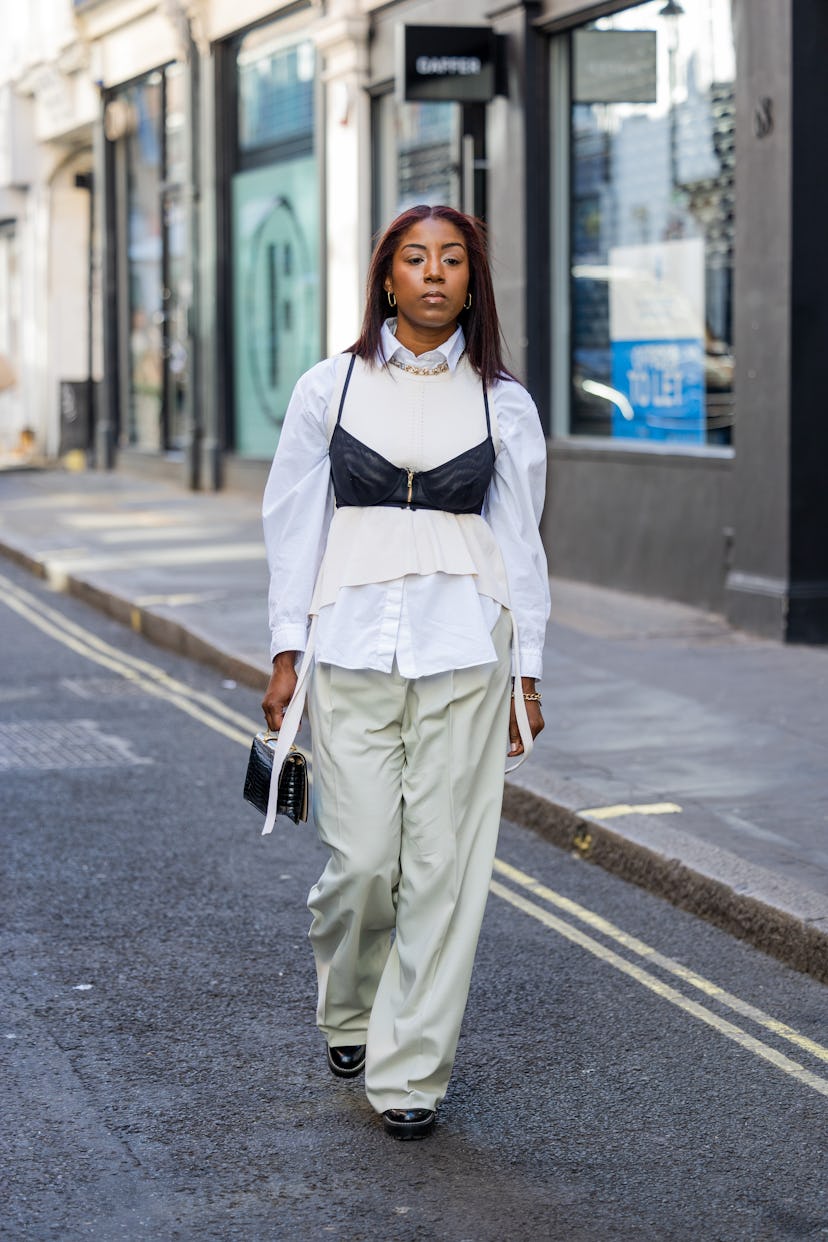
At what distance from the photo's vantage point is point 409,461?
157 inches

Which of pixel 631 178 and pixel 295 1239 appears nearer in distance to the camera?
pixel 295 1239

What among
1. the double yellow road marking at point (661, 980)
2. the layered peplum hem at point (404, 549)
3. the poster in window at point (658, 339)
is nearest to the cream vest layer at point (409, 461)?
the layered peplum hem at point (404, 549)

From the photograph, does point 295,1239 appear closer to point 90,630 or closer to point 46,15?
point 90,630

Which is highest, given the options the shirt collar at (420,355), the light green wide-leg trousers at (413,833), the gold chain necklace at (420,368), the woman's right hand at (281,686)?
the shirt collar at (420,355)

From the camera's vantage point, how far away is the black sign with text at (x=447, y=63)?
13.2 meters

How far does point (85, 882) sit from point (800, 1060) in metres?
2.48

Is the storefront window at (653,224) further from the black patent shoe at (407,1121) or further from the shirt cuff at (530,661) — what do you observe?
the black patent shoe at (407,1121)

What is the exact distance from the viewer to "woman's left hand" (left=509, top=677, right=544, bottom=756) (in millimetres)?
4137

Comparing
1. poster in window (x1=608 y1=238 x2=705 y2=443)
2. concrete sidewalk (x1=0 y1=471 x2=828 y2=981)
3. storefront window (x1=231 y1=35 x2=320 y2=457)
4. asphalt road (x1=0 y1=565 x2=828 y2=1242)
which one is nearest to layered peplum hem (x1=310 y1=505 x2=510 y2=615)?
asphalt road (x1=0 y1=565 x2=828 y2=1242)

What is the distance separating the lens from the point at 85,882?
611 cm

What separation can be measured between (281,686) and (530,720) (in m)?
0.52

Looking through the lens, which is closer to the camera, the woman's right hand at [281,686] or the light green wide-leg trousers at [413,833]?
the light green wide-leg trousers at [413,833]

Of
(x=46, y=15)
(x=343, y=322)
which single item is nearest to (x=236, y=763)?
(x=343, y=322)

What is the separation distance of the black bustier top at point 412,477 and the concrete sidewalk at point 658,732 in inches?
73.1
